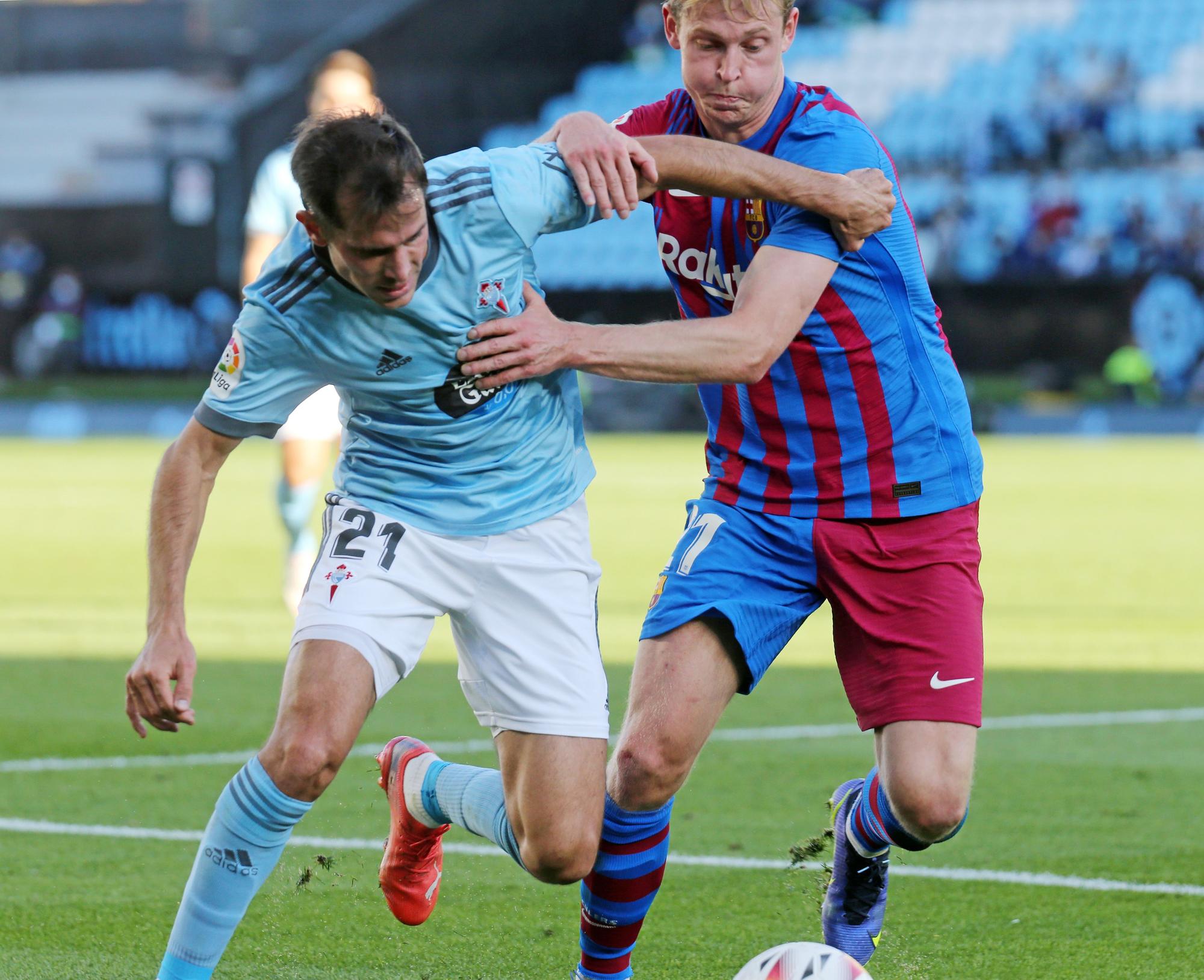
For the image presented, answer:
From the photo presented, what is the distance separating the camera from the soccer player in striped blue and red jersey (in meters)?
3.66

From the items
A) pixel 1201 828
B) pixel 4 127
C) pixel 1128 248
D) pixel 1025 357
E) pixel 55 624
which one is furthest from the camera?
pixel 4 127

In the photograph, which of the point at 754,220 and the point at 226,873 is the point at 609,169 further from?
the point at 226,873

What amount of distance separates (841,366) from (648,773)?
97cm

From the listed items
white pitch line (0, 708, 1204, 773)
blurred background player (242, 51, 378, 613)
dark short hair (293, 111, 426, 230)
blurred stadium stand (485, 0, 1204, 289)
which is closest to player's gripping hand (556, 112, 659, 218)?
dark short hair (293, 111, 426, 230)

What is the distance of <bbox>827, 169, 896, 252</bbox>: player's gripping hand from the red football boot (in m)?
1.52

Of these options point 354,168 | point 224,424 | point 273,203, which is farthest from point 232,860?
point 273,203

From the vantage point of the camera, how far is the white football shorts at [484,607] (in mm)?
3439

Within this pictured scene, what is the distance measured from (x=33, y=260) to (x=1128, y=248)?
1671cm

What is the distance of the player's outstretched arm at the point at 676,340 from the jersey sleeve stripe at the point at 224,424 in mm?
426

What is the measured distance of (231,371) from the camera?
11.1 ft

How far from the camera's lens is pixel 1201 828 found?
491 centimetres

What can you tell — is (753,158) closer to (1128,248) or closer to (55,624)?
(55,624)

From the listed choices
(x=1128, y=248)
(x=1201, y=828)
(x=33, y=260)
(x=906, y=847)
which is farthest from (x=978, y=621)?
(x=33, y=260)

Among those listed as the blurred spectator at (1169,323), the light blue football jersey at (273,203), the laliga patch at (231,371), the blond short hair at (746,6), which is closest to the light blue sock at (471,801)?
the laliga patch at (231,371)
